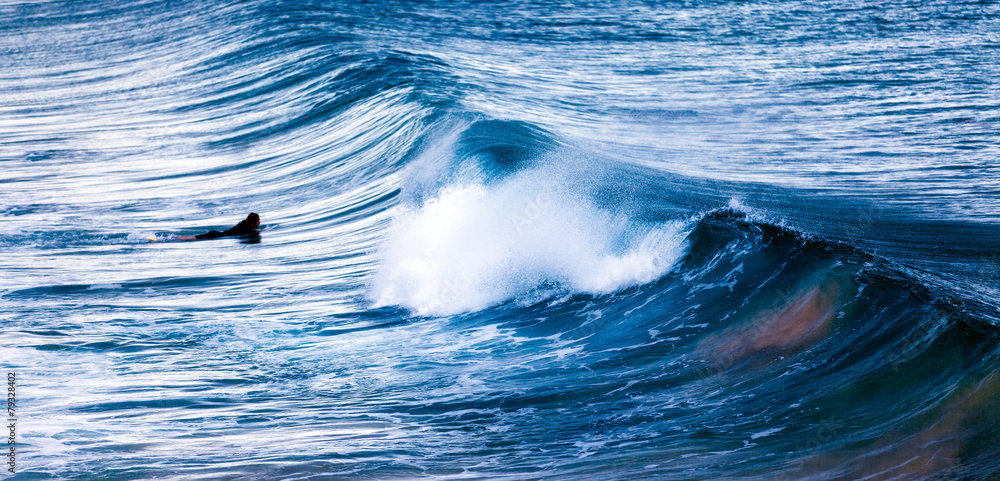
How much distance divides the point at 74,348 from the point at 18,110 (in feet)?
48.8

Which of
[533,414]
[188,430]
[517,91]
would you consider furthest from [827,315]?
[517,91]

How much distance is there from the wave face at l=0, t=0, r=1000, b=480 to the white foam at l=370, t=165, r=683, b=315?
3 cm

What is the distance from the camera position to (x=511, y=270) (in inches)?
368

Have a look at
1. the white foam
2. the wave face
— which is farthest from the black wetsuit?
the white foam

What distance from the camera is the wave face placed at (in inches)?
236

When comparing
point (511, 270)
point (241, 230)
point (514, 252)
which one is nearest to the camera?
point (511, 270)

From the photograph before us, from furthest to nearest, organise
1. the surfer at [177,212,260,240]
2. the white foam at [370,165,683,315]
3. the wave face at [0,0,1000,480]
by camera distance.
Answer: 1. the surfer at [177,212,260,240]
2. the white foam at [370,165,683,315]
3. the wave face at [0,0,1000,480]

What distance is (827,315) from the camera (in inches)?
287

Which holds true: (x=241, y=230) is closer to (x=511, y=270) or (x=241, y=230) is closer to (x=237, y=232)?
(x=237, y=232)

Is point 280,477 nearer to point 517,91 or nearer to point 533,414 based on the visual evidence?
point 533,414

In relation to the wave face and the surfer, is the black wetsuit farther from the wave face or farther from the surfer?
the wave face

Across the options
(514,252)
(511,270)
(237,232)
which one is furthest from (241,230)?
(511,270)

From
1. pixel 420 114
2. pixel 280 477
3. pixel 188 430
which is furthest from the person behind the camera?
pixel 420 114

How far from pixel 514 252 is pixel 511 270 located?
11.1 inches
